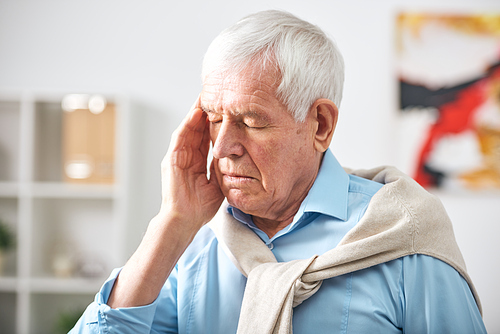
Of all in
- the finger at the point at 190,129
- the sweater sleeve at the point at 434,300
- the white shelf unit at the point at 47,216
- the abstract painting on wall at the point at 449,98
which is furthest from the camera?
the abstract painting on wall at the point at 449,98

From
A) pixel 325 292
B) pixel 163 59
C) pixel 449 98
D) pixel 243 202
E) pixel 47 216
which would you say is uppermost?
pixel 163 59

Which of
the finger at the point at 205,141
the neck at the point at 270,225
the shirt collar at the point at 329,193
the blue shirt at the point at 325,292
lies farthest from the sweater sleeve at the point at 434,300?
the finger at the point at 205,141

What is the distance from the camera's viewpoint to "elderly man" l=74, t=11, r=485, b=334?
877mm

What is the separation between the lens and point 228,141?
940 mm

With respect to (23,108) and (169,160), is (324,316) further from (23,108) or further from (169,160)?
(23,108)

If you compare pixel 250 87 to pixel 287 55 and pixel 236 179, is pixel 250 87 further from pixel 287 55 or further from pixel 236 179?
pixel 236 179

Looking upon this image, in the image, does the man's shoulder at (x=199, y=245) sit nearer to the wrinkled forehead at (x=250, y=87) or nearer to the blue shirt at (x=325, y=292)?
the blue shirt at (x=325, y=292)

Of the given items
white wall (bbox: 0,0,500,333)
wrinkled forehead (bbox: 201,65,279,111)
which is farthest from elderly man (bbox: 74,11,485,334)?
white wall (bbox: 0,0,500,333)

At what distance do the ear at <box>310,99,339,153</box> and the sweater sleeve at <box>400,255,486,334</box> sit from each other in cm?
31

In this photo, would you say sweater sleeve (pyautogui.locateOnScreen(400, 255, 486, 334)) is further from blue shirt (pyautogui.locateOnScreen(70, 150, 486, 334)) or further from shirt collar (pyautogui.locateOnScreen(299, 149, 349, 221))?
shirt collar (pyautogui.locateOnScreen(299, 149, 349, 221))

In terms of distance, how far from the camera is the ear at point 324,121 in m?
0.99

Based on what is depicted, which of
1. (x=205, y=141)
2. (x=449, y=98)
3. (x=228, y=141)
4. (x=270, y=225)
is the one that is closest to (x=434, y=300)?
(x=270, y=225)

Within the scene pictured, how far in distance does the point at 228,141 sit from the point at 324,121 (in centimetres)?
23

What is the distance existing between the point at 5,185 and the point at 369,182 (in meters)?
2.13
